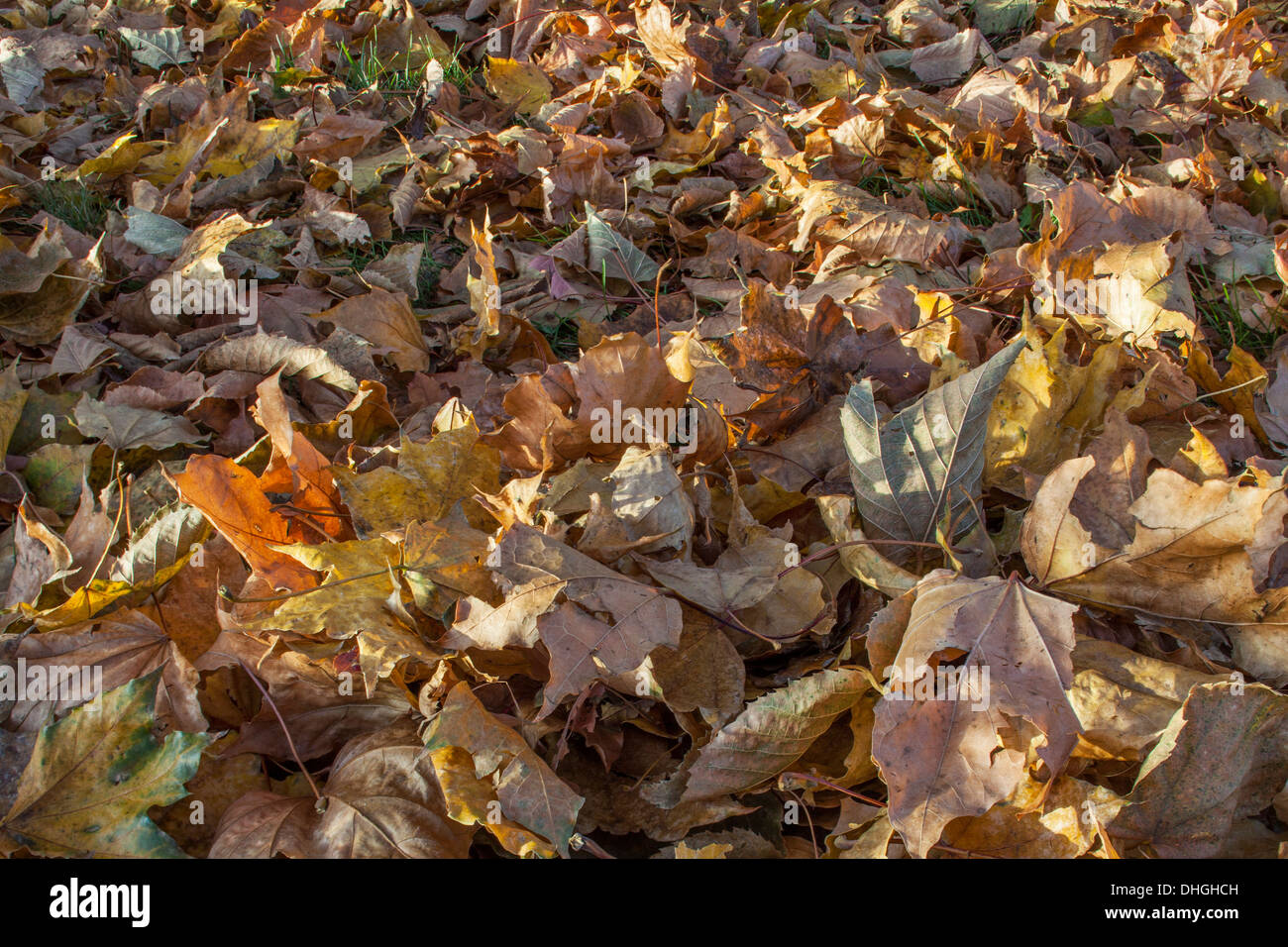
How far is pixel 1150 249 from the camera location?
201 cm

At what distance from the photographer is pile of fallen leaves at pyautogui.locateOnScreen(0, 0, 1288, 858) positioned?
1.23 meters

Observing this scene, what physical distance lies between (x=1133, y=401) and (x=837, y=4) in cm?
260

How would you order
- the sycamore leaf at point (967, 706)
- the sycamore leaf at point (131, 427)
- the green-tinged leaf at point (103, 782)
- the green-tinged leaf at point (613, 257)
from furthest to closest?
1. the green-tinged leaf at point (613, 257)
2. the sycamore leaf at point (131, 427)
3. the green-tinged leaf at point (103, 782)
4. the sycamore leaf at point (967, 706)

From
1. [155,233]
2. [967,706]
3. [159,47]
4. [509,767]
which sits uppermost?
[159,47]

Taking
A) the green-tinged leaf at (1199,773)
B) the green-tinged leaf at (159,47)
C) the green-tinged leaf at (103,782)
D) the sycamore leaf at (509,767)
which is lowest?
the green-tinged leaf at (103,782)

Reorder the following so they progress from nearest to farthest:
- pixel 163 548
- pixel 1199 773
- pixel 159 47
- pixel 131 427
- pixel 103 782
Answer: pixel 1199 773 → pixel 103 782 → pixel 163 548 → pixel 131 427 → pixel 159 47

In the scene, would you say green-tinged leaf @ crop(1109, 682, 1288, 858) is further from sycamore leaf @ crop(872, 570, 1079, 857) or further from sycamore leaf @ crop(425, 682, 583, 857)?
sycamore leaf @ crop(425, 682, 583, 857)

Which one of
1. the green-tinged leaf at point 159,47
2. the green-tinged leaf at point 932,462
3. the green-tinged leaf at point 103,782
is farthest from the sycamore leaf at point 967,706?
the green-tinged leaf at point 159,47

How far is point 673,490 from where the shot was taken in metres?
1.45

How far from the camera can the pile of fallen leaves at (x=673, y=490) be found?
1234 millimetres

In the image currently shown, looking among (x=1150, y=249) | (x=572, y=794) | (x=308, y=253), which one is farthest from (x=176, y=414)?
(x=1150, y=249)

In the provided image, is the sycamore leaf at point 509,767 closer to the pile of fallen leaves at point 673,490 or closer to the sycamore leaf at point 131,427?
the pile of fallen leaves at point 673,490

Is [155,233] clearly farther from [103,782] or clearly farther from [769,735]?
[769,735]

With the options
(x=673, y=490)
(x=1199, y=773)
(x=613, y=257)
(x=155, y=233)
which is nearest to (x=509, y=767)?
(x=673, y=490)
